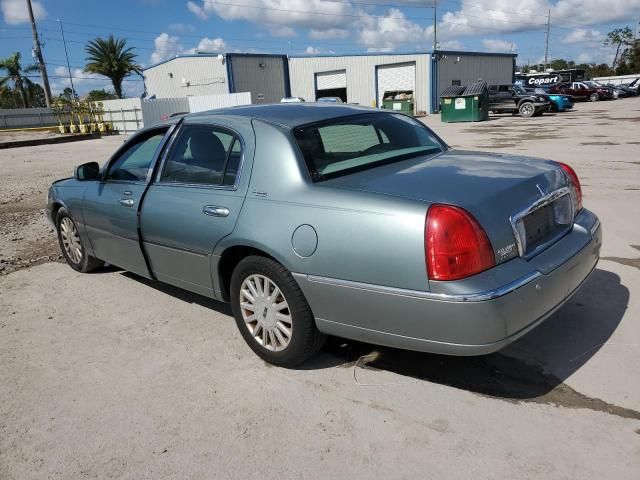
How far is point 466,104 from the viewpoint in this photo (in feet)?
92.4

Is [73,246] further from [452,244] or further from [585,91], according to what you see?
[585,91]

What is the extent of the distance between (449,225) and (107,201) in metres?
3.14

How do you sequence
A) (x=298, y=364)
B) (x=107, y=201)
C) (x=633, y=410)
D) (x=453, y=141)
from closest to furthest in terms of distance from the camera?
(x=633, y=410)
(x=298, y=364)
(x=107, y=201)
(x=453, y=141)

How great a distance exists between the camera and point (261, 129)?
345cm

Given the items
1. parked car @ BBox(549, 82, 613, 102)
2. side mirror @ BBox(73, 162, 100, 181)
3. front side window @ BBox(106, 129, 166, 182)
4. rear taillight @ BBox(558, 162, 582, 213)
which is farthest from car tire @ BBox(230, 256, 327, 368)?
parked car @ BBox(549, 82, 613, 102)

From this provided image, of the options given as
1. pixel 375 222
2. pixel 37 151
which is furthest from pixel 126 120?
pixel 375 222

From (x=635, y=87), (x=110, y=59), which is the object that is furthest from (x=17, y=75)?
(x=635, y=87)

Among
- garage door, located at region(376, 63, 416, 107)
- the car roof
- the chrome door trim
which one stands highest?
garage door, located at region(376, 63, 416, 107)

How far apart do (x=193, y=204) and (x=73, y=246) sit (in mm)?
2522

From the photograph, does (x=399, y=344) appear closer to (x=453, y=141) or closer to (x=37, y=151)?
(x=453, y=141)

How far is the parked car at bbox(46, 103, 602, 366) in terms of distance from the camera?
8.66 feet

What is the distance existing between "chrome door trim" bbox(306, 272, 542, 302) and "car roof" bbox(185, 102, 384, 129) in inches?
44.6

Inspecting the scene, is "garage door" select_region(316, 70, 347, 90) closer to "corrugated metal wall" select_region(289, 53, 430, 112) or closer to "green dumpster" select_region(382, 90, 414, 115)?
"corrugated metal wall" select_region(289, 53, 430, 112)

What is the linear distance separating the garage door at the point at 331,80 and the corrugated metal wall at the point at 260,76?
2901mm
